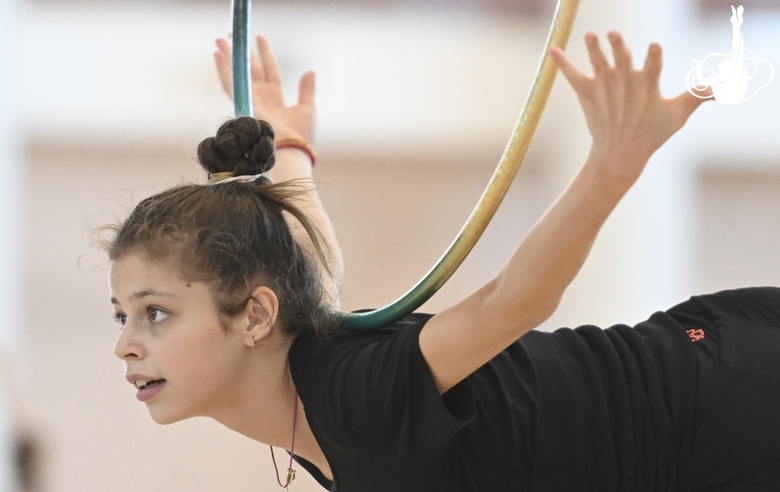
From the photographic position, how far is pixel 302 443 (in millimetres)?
1206

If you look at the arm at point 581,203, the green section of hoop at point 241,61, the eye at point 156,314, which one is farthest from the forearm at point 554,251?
the green section of hoop at point 241,61

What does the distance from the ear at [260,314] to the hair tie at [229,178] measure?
15 cm

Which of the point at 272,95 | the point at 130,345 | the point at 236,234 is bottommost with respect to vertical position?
the point at 130,345

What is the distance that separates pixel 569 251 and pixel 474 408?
0.73 feet

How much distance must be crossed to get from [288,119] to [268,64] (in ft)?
0.39

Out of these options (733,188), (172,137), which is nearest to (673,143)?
(733,188)

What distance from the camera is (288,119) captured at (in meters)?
1.55

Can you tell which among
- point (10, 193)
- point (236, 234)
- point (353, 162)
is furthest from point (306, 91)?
point (10, 193)

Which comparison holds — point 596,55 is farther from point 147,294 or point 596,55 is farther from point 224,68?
point 224,68

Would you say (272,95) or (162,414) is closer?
(162,414)

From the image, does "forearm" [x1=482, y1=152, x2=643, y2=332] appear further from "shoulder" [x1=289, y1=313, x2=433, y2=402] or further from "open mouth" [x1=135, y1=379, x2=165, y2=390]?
"open mouth" [x1=135, y1=379, x2=165, y2=390]

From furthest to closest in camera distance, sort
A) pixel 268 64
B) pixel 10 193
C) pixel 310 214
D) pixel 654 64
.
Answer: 1. pixel 10 193
2. pixel 268 64
3. pixel 310 214
4. pixel 654 64

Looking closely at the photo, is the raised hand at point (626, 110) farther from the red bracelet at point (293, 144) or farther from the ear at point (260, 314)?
the red bracelet at point (293, 144)

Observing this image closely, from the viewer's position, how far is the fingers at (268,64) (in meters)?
1.61
